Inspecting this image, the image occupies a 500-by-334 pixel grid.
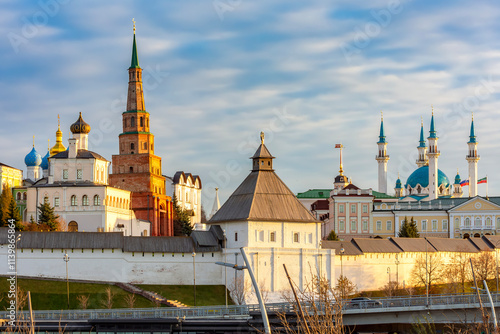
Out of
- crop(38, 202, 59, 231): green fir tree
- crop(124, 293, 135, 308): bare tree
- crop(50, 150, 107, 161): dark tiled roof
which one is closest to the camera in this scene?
crop(124, 293, 135, 308): bare tree

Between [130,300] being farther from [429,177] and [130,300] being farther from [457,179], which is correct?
[457,179]

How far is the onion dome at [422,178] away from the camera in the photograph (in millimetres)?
146875

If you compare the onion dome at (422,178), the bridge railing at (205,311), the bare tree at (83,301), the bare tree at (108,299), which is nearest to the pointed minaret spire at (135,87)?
the bare tree at (108,299)

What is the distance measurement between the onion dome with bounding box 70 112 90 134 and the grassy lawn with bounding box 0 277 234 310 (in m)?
26.6

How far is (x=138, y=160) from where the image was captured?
93125 millimetres

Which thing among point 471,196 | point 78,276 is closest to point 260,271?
point 78,276

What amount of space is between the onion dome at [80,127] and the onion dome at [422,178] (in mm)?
A: 71770

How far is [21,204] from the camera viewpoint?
9425 centimetres

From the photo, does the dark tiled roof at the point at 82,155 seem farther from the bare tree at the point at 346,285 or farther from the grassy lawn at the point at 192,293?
the bare tree at the point at 346,285

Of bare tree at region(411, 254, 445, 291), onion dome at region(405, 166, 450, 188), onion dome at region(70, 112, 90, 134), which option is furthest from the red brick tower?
onion dome at region(405, 166, 450, 188)

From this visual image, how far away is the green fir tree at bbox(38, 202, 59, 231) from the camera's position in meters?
80.9

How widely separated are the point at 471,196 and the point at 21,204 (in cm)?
6565

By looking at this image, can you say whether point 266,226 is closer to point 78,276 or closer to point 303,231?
point 303,231

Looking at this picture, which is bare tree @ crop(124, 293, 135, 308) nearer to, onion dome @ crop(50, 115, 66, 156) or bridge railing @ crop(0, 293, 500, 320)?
bridge railing @ crop(0, 293, 500, 320)
